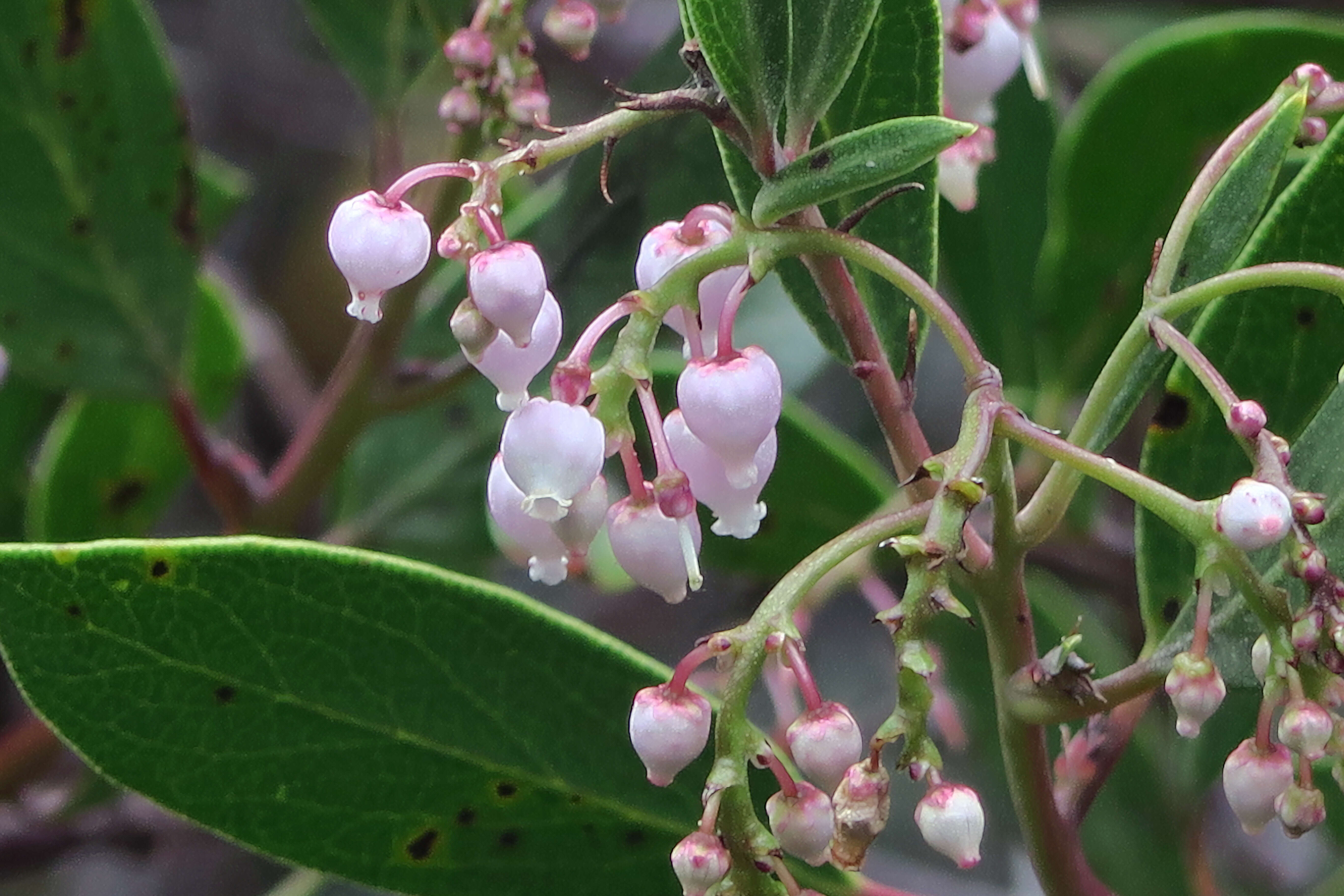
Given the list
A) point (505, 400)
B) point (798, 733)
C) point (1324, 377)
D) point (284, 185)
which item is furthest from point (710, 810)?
point (284, 185)

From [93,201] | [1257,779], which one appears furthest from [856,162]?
[93,201]

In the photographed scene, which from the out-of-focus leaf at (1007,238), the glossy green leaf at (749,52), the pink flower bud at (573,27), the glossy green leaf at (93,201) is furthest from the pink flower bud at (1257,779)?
the glossy green leaf at (93,201)

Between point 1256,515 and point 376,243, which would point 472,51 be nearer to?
point 376,243

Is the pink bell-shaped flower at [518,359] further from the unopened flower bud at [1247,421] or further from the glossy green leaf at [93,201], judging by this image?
the glossy green leaf at [93,201]

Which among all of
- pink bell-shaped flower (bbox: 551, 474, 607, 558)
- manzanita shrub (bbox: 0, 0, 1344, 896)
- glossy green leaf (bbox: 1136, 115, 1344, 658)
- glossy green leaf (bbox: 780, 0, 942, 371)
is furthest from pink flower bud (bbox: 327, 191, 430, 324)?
glossy green leaf (bbox: 1136, 115, 1344, 658)

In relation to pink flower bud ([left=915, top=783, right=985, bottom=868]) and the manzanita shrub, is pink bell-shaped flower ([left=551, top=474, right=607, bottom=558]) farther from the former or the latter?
pink flower bud ([left=915, top=783, right=985, bottom=868])


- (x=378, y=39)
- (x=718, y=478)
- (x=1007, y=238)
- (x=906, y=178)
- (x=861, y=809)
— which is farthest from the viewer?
(x=1007, y=238)
